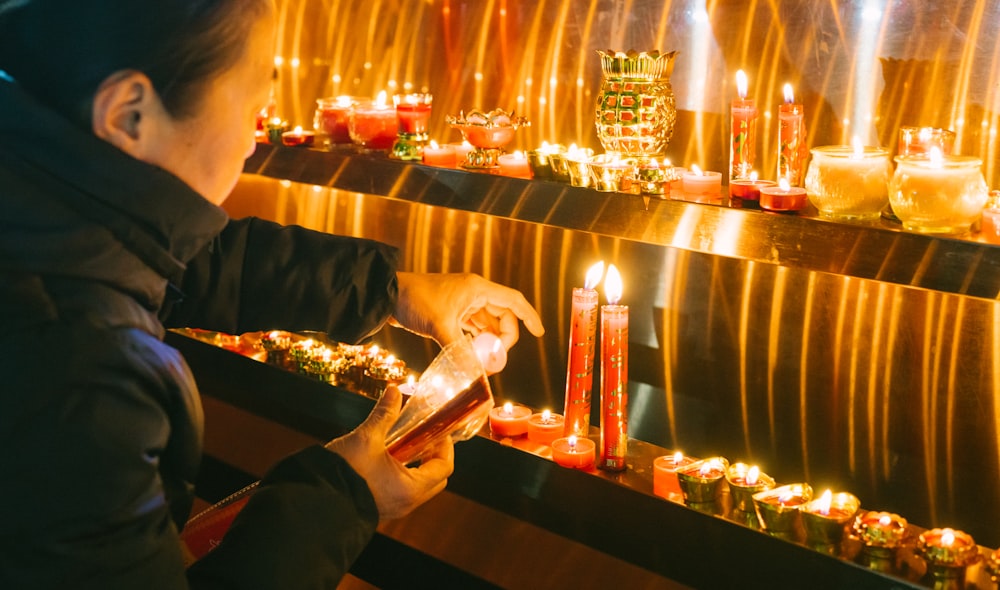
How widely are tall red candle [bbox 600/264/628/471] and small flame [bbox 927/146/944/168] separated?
0.51 metres

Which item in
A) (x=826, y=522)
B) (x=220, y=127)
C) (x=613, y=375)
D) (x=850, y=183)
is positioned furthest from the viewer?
(x=613, y=375)

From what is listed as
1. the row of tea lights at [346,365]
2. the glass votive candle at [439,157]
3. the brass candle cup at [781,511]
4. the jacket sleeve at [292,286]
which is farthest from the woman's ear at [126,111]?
the row of tea lights at [346,365]

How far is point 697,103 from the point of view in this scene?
1.61 metres

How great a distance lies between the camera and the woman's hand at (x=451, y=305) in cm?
145

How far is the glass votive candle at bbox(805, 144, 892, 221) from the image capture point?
1.19 metres

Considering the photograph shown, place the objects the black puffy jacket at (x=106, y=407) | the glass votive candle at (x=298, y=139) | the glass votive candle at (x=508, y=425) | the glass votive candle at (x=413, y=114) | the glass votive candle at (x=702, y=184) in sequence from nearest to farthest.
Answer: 1. the black puffy jacket at (x=106, y=407)
2. the glass votive candle at (x=702, y=184)
3. the glass votive candle at (x=508, y=425)
4. the glass votive candle at (x=413, y=114)
5. the glass votive candle at (x=298, y=139)

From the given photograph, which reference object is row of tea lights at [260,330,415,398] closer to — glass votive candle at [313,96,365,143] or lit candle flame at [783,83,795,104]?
glass votive candle at [313,96,365,143]

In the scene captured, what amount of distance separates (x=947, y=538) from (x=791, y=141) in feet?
1.93

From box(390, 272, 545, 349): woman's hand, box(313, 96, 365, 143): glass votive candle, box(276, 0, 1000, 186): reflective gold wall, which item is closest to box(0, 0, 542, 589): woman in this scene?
box(390, 272, 545, 349): woman's hand

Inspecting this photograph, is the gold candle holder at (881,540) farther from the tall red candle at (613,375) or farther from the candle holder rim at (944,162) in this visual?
the candle holder rim at (944,162)

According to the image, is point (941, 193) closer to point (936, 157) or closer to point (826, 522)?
point (936, 157)

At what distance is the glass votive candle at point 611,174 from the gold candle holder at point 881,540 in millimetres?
592

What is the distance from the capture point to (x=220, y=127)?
3.05 feet

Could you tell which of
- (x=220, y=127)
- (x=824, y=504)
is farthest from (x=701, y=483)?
(x=220, y=127)
